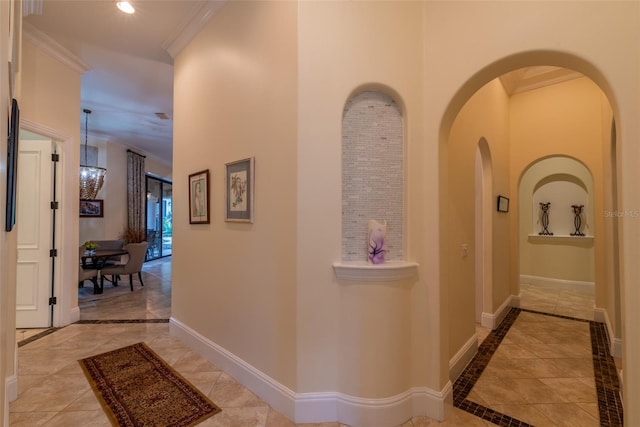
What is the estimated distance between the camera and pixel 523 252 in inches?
258

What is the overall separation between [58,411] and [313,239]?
2.18 metres

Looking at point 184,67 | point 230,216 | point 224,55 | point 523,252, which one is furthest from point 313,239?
point 523,252

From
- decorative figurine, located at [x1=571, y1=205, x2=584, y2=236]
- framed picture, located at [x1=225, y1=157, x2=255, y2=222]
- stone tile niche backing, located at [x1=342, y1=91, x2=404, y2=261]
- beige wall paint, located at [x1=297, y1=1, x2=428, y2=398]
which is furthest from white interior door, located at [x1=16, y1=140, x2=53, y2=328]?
decorative figurine, located at [x1=571, y1=205, x2=584, y2=236]

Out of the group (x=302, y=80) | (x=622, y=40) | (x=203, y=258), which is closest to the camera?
(x=622, y=40)

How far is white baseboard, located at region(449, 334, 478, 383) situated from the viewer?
2549 mm

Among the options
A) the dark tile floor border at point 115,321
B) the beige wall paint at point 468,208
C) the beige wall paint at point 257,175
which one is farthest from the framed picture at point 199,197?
the beige wall paint at point 468,208

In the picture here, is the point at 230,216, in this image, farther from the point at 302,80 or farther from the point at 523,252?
the point at 523,252

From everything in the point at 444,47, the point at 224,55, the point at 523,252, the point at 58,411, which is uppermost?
the point at 224,55

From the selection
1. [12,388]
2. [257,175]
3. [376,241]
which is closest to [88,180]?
[12,388]

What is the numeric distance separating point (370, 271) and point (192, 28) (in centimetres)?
300

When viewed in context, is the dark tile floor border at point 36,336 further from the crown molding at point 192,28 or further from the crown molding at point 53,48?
the crown molding at point 192,28

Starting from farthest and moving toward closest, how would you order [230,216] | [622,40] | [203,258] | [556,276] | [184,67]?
[556,276] < [184,67] < [203,258] < [230,216] < [622,40]

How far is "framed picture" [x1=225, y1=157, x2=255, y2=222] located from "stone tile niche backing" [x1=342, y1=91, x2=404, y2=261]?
769 millimetres

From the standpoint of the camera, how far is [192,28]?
10.1ft
